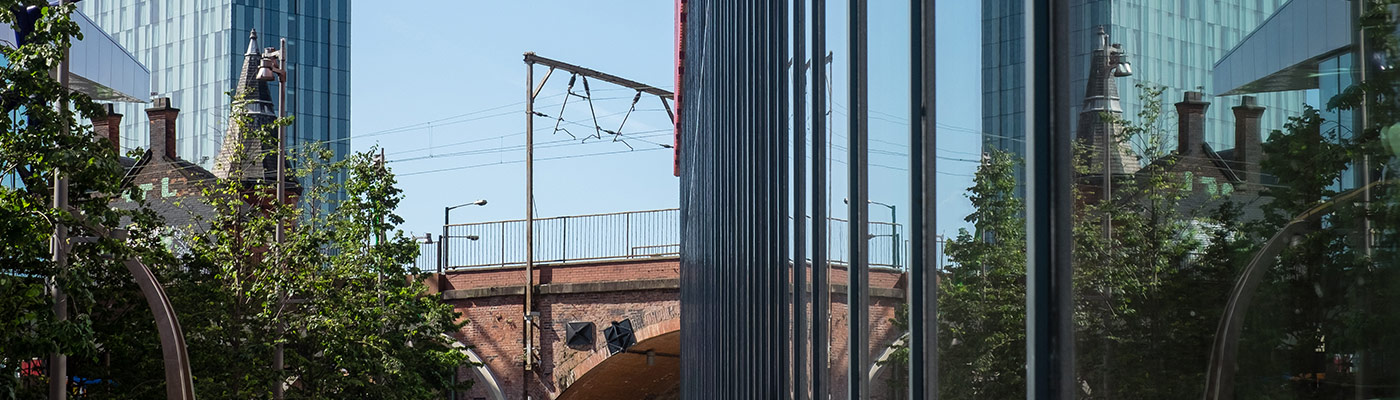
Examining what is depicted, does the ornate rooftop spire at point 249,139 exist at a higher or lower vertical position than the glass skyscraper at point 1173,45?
higher

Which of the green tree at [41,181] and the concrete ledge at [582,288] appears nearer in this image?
the green tree at [41,181]

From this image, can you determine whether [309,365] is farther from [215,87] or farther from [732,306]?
[215,87]

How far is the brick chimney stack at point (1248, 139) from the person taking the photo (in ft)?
2.68

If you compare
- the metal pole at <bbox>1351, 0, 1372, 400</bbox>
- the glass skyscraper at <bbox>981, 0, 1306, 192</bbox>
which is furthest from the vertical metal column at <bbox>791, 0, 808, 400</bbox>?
the metal pole at <bbox>1351, 0, 1372, 400</bbox>

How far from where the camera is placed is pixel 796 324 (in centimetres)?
346

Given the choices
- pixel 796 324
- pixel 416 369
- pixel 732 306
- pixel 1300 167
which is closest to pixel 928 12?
pixel 1300 167

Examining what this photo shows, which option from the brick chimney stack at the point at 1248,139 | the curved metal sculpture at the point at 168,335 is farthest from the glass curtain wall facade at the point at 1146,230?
the curved metal sculpture at the point at 168,335

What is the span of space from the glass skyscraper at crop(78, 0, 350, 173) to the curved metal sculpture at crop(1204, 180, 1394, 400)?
3502 inches

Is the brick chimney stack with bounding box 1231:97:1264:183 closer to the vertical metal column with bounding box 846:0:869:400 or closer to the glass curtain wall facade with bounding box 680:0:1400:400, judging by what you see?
the glass curtain wall facade with bounding box 680:0:1400:400

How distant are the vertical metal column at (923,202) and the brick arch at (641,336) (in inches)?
1272

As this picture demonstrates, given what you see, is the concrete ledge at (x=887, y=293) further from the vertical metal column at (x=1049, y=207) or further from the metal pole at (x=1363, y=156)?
the metal pole at (x=1363, y=156)

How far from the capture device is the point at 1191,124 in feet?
2.87

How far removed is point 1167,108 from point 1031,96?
182 mm

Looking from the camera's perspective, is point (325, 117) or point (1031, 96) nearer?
point (1031, 96)
